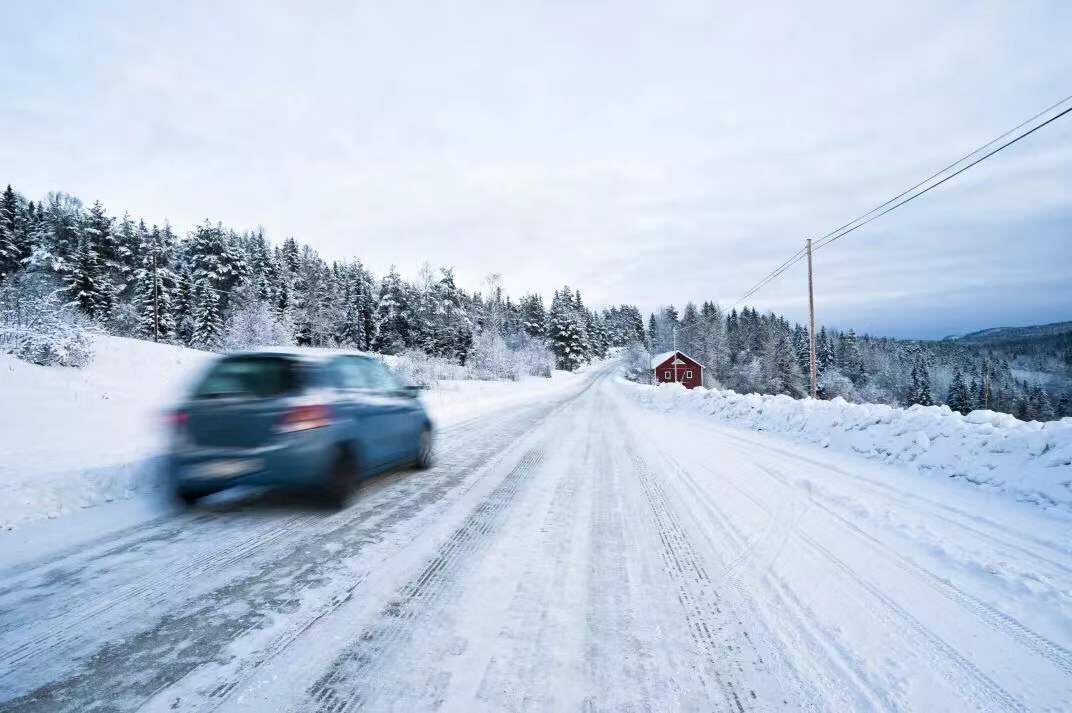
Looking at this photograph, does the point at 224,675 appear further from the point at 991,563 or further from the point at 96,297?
the point at 96,297

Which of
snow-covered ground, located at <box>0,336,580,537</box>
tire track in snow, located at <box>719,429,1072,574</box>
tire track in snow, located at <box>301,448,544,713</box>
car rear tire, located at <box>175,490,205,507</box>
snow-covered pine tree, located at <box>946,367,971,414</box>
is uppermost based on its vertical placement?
snow-covered ground, located at <box>0,336,580,537</box>

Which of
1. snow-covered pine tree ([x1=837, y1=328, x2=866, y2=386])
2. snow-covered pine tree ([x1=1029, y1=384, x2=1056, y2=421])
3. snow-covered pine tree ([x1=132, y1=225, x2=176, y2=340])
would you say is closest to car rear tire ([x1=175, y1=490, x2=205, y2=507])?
snow-covered pine tree ([x1=132, y1=225, x2=176, y2=340])

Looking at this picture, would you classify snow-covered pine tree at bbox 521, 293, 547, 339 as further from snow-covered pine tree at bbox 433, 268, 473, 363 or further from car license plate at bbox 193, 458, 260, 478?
car license plate at bbox 193, 458, 260, 478

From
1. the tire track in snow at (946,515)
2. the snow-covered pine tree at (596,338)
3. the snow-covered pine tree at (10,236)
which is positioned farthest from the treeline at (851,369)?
the snow-covered pine tree at (10,236)

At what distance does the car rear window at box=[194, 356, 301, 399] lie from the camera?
14.8 ft

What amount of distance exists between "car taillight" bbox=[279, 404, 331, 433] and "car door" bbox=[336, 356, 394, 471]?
11.4 inches

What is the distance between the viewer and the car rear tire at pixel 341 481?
4.69 metres

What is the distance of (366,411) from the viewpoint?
5.51m

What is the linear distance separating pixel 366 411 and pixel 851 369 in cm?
11538

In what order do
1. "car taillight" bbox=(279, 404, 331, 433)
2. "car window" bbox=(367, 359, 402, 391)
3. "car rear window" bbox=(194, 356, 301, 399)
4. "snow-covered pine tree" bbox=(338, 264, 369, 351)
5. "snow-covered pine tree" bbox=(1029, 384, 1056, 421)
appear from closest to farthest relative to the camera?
"car taillight" bbox=(279, 404, 331, 433) < "car rear window" bbox=(194, 356, 301, 399) < "car window" bbox=(367, 359, 402, 391) < "snow-covered pine tree" bbox=(338, 264, 369, 351) < "snow-covered pine tree" bbox=(1029, 384, 1056, 421)

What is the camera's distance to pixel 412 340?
57.5m

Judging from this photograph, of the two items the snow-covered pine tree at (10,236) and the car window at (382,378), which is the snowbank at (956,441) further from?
the snow-covered pine tree at (10,236)

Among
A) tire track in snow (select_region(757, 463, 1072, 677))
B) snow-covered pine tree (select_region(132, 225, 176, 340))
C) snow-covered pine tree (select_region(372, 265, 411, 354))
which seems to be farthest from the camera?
snow-covered pine tree (select_region(372, 265, 411, 354))

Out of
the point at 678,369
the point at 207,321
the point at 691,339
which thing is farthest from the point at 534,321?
the point at 207,321
